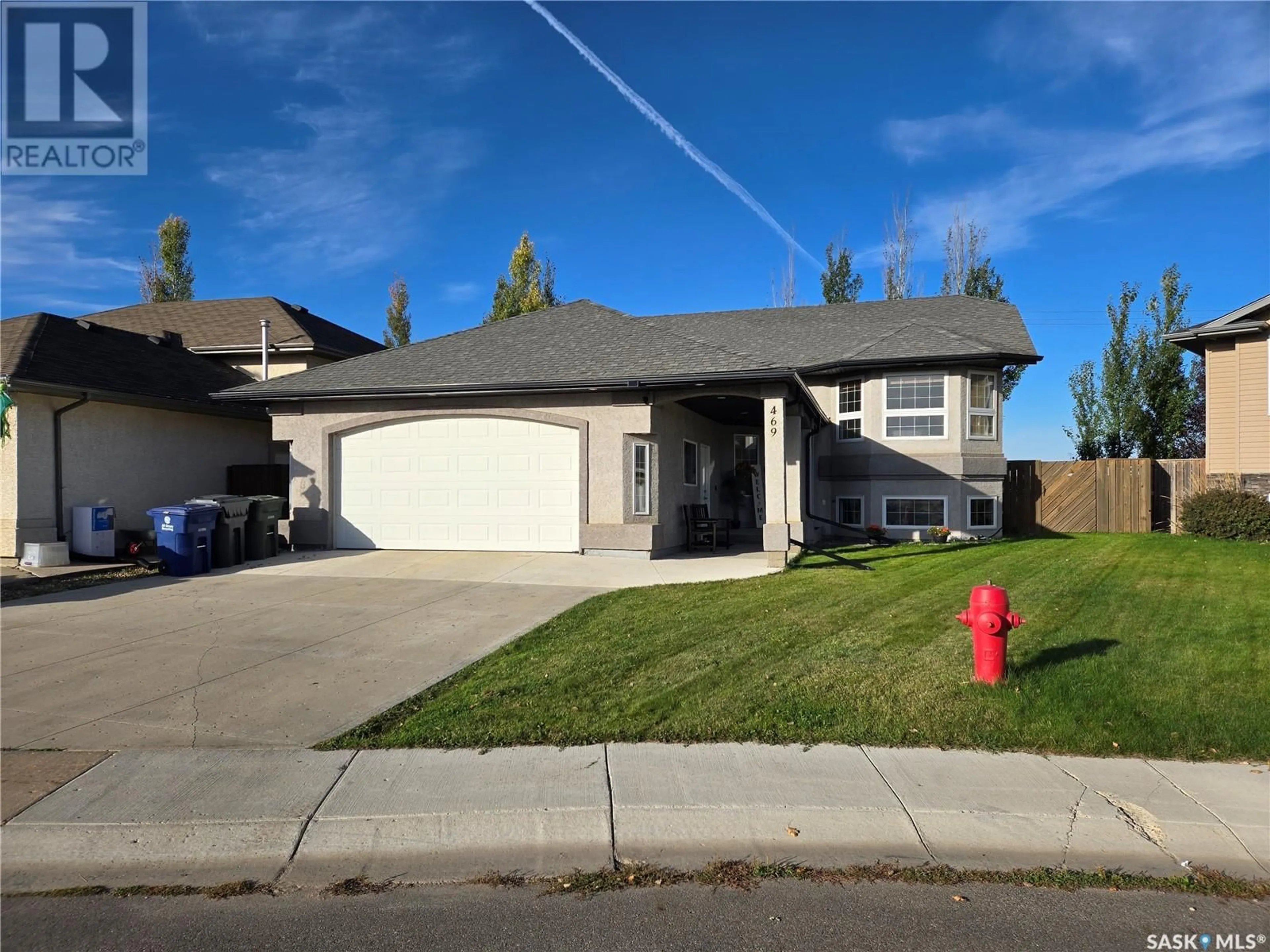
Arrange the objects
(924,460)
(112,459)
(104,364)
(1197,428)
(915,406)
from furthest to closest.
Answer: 1. (1197,428)
2. (915,406)
3. (924,460)
4. (104,364)
5. (112,459)

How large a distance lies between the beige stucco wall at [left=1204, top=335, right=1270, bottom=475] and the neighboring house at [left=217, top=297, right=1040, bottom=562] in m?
4.44

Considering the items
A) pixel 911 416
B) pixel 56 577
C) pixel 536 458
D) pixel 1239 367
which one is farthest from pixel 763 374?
pixel 1239 367

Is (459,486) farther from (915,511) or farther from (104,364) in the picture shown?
(915,511)

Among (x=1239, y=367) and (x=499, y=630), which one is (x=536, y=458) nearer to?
(x=499, y=630)

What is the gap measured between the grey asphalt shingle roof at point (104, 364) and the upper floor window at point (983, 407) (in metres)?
16.8

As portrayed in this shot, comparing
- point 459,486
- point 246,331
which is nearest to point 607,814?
point 459,486

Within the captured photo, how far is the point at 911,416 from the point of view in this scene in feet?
58.7

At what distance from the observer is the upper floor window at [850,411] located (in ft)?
60.7

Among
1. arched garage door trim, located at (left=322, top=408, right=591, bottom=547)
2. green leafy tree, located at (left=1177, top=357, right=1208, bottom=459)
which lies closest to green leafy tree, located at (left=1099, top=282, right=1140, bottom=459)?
green leafy tree, located at (left=1177, top=357, right=1208, bottom=459)

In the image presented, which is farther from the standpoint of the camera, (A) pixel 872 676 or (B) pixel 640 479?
(B) pixel 640 479

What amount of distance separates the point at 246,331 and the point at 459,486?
1276cm

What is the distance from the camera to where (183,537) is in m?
11.9

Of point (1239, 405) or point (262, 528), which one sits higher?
point (1239, 405)

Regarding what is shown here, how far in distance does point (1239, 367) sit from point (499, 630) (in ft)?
60.9
